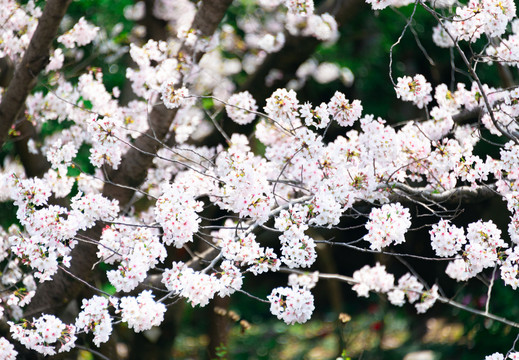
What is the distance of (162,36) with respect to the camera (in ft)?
20.9

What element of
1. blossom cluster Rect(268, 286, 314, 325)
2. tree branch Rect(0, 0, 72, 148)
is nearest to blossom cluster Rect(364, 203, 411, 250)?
blossom cluster Rect(268, 286, 314, 325)

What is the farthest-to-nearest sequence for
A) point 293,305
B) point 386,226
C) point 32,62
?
point 32,62 → point 386,226 → point 293,305

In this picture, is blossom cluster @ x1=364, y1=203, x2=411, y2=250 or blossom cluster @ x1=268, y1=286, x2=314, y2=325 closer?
blossom cluster @ x1=268, y1=286, x2=314, y2=325

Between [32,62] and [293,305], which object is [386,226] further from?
[32,62]

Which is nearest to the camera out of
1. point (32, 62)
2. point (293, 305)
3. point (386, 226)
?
point (293, 305)

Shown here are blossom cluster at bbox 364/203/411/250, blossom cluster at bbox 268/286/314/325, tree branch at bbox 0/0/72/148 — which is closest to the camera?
blossom cluster at bbox 268/286/314/325

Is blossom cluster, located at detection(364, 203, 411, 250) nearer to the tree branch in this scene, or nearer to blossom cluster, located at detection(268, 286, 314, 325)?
blossom cluster, located at detection(268, 286, 314, 325)

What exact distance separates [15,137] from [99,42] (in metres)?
1.33

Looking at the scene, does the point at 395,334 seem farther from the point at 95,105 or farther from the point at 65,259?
the point at 65,259

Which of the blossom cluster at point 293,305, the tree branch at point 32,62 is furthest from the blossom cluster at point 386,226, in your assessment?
the tree branch at point 32,62

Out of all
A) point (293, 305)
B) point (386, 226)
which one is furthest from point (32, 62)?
Answer: point (386, 226)

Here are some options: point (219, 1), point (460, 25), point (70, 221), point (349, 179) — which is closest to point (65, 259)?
point (70, 221)

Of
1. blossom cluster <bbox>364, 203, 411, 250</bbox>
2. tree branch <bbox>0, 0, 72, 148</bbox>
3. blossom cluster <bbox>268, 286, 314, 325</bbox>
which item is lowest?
blossom cluster <bbox>268, 286, 314, 325</bbox>

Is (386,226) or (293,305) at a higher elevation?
(386,226)
